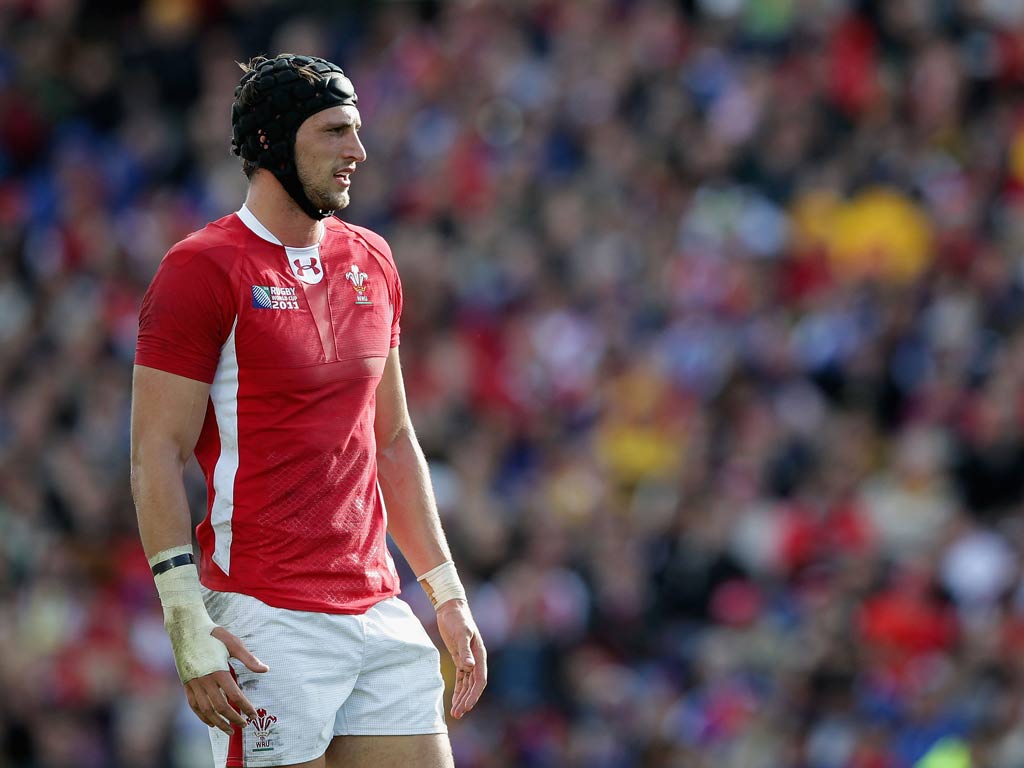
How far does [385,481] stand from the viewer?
16.0 ft

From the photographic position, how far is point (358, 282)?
467 cm

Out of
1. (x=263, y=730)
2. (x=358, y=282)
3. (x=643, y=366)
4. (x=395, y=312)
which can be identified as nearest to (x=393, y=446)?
(x=395, y=312)

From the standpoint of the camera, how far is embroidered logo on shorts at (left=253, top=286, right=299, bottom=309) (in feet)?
14.5

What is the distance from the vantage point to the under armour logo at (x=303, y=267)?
14.9 ft

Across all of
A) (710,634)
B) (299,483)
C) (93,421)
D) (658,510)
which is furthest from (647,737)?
(299,483)

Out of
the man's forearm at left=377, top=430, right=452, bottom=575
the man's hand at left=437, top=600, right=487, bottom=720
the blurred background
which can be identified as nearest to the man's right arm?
the man's forearm at left=377, top=430, right=452, bottom=575

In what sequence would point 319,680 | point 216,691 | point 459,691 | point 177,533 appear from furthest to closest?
point 459,691 < point 319,680 < point 177,533 < point 216,691

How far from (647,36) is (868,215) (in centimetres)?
280

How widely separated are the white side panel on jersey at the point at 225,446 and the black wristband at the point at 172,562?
0.52 ft

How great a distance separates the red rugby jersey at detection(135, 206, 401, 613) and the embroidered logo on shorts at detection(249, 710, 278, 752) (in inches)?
11.4

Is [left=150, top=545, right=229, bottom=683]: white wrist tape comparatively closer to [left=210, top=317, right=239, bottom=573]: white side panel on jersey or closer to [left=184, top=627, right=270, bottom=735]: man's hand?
[left=184, top=627, right=270, bottom=735]: man's hand

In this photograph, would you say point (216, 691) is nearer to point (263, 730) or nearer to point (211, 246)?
point (263, 730)

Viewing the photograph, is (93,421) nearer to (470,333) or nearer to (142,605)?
(142,605)

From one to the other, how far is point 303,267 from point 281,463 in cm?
54
